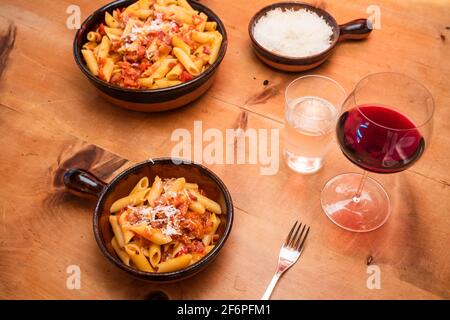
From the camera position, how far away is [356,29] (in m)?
1.56

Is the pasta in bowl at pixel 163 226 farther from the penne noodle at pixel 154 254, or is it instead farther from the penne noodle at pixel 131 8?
the penne noodle at pixel 131 8

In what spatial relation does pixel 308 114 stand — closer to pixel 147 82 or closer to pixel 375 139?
pixel 375 139

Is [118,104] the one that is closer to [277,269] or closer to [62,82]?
[62,82]

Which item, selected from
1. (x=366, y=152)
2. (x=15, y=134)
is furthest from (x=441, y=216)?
(x=15, y=134)

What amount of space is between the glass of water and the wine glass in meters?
0.09

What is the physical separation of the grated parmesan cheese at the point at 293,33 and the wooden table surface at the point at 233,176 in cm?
7

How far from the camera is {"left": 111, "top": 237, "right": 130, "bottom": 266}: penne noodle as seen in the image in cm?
101

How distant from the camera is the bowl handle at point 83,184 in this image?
113 centimetres

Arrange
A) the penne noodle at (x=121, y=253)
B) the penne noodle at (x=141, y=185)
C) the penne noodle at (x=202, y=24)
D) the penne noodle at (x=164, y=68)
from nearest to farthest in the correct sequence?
1. the penne noodle at (x=121, y=253)
2. the penne noodle at (x=141, y=185)
3. the penne noodle at (x=164, y=68)
4. the penne noodle at (x=202, y=24)

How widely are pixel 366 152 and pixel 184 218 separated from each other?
437 mm

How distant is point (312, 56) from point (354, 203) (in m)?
0.50

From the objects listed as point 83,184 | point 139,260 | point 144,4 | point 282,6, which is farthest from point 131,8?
point 139,260

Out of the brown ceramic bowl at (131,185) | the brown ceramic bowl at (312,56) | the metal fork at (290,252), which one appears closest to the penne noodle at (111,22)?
the brown ceramic bowl at (312,56)

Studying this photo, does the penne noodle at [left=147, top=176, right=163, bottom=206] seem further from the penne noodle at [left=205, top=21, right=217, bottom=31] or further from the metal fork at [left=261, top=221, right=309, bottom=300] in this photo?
the penne noodle at [left=205, top=21, right=217, bottom=31]
